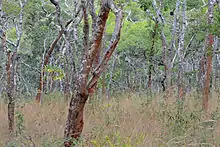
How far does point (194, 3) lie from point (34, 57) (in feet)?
40.5

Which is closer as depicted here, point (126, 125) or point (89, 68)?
point (89, 68)

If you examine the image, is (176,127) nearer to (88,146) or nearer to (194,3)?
(88,146)

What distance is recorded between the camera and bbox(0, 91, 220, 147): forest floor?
466 centimetres

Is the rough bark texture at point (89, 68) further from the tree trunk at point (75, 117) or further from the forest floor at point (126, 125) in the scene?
the forest floor at point (126, 125)

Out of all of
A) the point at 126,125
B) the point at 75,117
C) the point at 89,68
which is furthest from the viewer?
the point at 126,125

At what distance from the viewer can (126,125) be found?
6234mm

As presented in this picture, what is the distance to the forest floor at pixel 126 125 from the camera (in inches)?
183

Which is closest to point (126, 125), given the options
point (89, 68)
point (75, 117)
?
point (75, 117)

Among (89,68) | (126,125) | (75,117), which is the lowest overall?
(126,125)

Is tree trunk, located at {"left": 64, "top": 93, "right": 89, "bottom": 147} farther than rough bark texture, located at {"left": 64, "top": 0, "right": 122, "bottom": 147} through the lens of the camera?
Yes

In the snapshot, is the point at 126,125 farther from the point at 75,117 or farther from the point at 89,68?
the point at 89,68

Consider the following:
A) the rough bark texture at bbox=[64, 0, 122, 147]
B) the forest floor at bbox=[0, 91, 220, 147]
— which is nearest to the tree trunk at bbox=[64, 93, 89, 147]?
the rough bark texture at bbox=[64, 0, 122, 147]

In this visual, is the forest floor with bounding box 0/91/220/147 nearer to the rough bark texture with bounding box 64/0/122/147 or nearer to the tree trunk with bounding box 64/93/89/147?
the tree trunk with bounding box 64/93/89/147

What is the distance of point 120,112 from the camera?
7.52m
